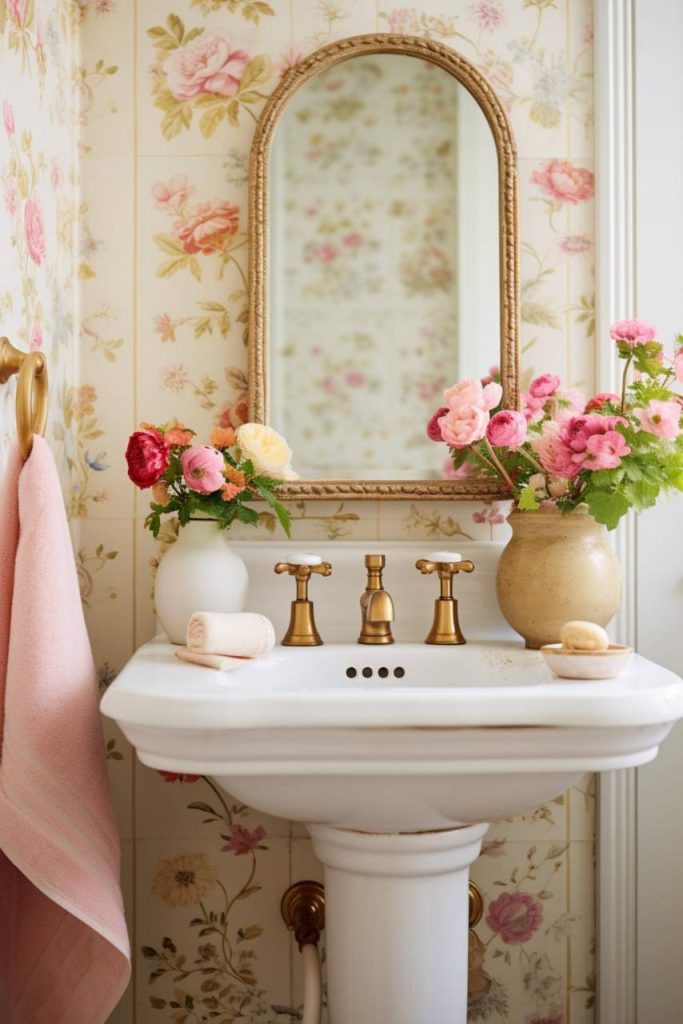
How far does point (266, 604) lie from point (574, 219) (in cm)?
81

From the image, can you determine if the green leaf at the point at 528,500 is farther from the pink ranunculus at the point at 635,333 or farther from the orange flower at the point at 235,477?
the orange flower at the point at 235,477

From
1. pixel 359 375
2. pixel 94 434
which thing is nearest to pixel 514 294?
pixel 359 375

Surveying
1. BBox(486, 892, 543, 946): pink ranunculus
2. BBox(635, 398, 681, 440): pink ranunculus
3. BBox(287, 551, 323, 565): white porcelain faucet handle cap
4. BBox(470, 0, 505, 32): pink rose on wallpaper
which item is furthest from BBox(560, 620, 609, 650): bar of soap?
BBox(470, 0, 505, 32): pink rose on wallpaper

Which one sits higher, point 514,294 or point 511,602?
point 514,294

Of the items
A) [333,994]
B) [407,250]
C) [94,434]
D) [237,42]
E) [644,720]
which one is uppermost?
[237,42]

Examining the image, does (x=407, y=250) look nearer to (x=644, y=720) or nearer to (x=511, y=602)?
(x=511, y=602)

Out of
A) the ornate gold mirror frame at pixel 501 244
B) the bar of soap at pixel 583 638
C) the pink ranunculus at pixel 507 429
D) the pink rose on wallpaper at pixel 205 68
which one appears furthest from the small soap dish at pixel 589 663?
the pink rose on wallpaper at pixel 205 68

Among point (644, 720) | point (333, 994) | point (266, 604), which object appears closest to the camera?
point (644, 720)

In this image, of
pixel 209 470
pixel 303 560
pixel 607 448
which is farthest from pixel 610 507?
pixel 209 470

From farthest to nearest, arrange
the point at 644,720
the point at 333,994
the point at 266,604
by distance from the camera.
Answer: the point at 266,604, the point at 333,994, the point at 644,720

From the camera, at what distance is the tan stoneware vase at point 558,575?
1290 mm

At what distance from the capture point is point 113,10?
152 cm

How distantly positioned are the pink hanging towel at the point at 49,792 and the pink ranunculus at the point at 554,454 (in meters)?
0.64

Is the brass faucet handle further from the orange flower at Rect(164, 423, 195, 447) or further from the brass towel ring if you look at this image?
the brass towel ring
